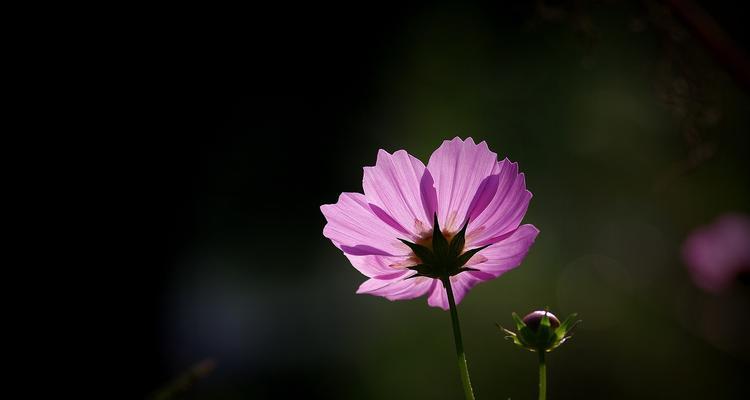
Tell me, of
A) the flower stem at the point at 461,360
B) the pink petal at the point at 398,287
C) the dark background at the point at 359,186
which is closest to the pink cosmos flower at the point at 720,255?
the dark background at the point at 359,186

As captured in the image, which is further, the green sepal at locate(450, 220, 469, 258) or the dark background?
the dark background

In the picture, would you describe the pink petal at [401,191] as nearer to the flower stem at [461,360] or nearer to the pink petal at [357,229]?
the pink petal at [357,229]

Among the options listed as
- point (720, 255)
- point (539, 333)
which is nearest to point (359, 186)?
point (720, 255)

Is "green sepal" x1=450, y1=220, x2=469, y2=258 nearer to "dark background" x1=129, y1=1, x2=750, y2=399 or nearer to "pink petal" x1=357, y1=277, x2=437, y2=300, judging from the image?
"pink petal" x1=357, y1=277, x2=437, y2=300

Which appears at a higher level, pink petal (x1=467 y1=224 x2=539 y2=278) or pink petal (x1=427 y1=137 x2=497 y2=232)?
pink petal (x1=427 y1=137 x2=497 y2=232)

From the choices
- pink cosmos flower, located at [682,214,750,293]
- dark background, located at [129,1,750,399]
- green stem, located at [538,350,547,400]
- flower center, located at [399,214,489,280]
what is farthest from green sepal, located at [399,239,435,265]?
dark background, located at [129,1,750,399]

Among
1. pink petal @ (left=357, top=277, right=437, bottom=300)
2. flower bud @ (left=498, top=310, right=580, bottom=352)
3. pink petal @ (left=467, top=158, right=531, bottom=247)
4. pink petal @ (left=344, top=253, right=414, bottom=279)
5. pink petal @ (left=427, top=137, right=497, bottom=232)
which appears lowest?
flower bud @ (left=498, top=310, right=580, bottom=352)

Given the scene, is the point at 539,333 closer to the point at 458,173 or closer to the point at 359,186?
the point at 458,173
